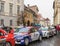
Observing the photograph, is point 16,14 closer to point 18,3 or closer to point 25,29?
point 18,3

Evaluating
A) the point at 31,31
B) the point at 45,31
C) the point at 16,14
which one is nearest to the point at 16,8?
the point at 16,14

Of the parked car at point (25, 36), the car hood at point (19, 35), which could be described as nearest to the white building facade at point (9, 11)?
the parked car at point (25, 36)

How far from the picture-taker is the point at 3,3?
4759 cm

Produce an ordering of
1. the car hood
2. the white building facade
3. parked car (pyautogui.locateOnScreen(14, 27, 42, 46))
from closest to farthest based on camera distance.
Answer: parked car (pyautogui.locateOnScreen(14, 27, 42, 46)) → the car hood → the white building facade

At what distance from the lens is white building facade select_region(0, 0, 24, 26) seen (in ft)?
155

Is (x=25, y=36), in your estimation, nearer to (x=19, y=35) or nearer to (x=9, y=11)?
(x=19, y=35)

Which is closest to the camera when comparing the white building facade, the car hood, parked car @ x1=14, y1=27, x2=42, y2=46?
parked car @ x1=14, y1=27, x2=42, y2=46

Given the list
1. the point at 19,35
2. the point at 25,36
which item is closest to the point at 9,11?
the point at 25,36

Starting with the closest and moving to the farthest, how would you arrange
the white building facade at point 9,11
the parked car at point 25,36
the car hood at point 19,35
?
the parked car at point 25,36 → the car hood at point 19,35 → the white building facade at point 9,11

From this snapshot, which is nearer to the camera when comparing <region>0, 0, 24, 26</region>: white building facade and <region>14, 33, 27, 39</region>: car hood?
<region>14, 33, 27, 39</region>: car hood

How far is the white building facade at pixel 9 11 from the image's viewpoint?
47.1 metres

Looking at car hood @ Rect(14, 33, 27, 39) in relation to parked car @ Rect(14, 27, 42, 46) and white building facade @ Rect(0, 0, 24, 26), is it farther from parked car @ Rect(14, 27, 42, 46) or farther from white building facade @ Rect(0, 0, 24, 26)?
white building facade @ Rect(0, 0, 24, 26)

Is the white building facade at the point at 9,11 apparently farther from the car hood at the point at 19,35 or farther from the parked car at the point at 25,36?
the car hood at the point at 19,35

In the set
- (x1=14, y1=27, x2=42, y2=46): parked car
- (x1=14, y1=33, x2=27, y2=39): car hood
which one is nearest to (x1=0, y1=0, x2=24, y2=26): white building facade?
(x1=14, y1=27, x2=42, y2=46): parked car
